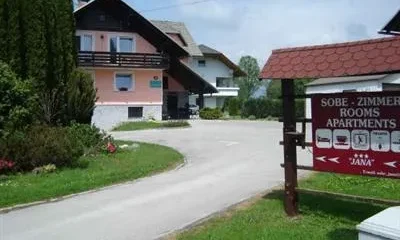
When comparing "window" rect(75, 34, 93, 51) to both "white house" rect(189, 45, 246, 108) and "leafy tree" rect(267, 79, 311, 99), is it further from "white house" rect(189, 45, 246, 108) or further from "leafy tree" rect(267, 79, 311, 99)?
"white house" rect(189, 45, 246, 108)

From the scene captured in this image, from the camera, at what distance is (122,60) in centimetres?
4241

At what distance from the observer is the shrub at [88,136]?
19.2 metres

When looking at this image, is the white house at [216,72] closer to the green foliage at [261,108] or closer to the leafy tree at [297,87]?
the leafy tree at [297,87]

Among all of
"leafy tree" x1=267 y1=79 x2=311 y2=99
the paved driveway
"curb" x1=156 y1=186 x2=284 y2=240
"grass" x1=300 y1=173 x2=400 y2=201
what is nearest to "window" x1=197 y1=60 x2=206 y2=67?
"leafy tree" x1=267 y1=79 x2=311 y2=99

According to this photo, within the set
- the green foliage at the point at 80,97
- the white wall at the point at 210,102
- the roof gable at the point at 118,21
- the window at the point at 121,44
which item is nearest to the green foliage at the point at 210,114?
the roof gable at the point at 118,21

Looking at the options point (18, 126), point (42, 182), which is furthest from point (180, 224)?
point (18, 126)

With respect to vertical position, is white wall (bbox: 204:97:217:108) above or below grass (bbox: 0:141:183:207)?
above

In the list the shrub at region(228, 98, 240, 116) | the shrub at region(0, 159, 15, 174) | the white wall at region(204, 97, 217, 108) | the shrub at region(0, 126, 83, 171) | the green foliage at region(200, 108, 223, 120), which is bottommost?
the shrub at region(0, 159, 15, 174)

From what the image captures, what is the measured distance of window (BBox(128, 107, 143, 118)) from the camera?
4364 cm

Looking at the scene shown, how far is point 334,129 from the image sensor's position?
8742 mm

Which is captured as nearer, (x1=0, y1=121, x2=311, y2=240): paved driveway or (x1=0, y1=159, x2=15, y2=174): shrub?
(x1=0, y1=121, x2=311, y2=240): paved driveway

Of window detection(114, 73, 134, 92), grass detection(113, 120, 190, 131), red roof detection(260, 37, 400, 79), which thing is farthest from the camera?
window detection(114, 73, 134, 92)

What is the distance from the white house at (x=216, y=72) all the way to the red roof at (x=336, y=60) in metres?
60.5

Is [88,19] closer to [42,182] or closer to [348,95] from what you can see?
[42,182]
